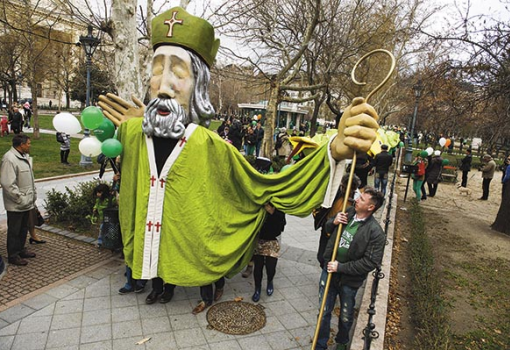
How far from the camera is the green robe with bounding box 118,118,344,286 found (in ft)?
13.0

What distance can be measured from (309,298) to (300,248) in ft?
6.51

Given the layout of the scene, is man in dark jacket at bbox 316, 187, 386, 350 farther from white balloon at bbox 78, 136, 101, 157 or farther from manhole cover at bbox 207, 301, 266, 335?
white balloon at bbox 78, 136, 101, 157

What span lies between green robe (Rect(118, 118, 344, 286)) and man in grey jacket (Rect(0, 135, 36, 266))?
1.84 meters

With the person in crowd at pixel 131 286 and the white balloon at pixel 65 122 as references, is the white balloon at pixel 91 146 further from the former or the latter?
the person in crowd at pixel 131 286

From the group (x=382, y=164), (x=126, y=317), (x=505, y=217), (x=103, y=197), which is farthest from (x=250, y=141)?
(x=126, y=317)

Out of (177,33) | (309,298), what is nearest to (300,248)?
(309,298)

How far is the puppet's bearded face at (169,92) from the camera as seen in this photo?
12.4 ft

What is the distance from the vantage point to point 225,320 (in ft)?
13.9

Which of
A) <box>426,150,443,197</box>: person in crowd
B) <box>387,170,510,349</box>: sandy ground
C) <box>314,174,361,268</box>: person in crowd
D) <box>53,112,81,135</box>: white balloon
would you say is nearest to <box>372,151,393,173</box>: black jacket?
<box>387,170,510,349</box>: sandy ground

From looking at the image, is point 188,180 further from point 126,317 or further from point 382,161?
point 382,161

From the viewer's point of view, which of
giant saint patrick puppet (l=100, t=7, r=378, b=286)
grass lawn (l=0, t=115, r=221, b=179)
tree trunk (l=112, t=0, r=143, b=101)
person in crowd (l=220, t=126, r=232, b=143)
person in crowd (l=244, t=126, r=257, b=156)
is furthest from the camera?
person in crowd (l=220, t=126, r=232, b=143)

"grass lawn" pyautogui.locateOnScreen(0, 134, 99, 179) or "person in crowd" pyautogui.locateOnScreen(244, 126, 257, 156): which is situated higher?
"person in crowd" pyautogui.locateOnScreen(244, 126, 257, 156)

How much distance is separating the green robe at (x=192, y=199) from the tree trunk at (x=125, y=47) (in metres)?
2.48

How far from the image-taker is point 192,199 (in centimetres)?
401
